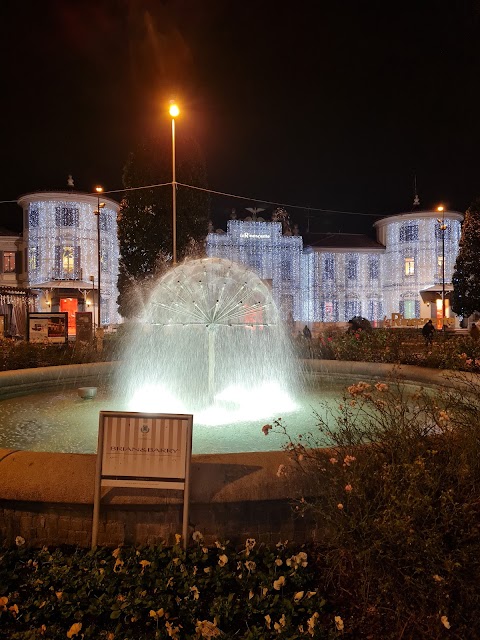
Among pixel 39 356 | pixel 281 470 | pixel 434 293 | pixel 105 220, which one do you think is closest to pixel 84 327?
pixel 39 356

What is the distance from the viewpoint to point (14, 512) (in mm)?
4121

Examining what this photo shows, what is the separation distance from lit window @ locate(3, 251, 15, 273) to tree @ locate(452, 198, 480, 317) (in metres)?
39.2

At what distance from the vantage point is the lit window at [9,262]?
46.0 metres

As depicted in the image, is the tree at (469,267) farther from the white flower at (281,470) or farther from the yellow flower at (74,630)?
the yellow flower at (74,630)

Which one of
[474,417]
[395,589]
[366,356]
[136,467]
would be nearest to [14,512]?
[136,467]

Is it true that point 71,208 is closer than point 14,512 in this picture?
No

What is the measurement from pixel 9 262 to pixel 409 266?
39.9 m

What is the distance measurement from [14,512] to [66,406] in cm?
636

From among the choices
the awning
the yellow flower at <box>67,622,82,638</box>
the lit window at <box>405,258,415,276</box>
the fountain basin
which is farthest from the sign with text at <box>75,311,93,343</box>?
the lit window at <box>405,258,415,276</box>

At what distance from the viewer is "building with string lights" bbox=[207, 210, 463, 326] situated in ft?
166

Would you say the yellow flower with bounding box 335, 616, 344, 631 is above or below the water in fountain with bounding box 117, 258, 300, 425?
below

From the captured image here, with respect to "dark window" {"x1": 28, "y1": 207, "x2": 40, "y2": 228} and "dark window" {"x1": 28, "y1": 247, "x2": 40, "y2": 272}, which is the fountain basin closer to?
"dark window" {"x1": 28, "y1": 247, "x2": 40, "y2": 272}

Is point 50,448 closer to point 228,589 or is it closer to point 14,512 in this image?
point 14,512

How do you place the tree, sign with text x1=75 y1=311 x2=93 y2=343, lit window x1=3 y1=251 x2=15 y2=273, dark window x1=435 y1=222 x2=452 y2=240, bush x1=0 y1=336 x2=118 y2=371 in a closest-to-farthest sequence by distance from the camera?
bush x1=0 y1=336 x2=118 y2=371
sign with text x1=75 y1=311 x2=93 y2=343
the tree
lit window x1=3 y1=251 x2=15 y2=273
dark window x1=435 y1=222 x2=452 y2=240
